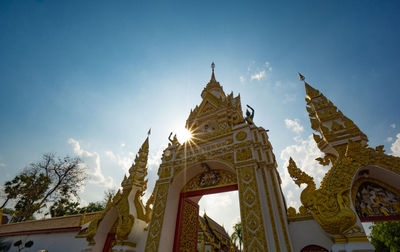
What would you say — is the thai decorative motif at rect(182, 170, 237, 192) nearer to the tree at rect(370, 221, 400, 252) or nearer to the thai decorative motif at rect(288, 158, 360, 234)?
the thai decorative motif at rect(288, 158, 360, 234)

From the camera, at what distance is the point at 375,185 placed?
4.86 metres

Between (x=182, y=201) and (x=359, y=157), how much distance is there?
20.8 ft

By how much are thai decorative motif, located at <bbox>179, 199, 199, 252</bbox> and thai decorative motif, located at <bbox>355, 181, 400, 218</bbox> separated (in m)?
5.78

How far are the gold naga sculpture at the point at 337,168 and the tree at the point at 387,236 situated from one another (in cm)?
2080

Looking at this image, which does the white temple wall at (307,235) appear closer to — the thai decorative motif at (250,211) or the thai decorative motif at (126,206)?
the thai decorative motif at (250,211)

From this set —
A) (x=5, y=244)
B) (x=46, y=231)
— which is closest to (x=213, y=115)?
(x=46, y=231)

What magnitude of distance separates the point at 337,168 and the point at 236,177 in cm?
318

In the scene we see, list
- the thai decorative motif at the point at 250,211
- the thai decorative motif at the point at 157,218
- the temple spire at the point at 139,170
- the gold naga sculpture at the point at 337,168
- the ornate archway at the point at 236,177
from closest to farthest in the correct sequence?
1. the gold naga sculpture at the point at 337,168
2. the thai decorative motif at the point at 250,211
3. the ornate archway at the point at 236,177
4. the thai decorative motif at the point at 157,218
5. the temple spire at the point at 139,170

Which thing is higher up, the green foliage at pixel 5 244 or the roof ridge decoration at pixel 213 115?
the roof ridge decoration at pixel 213 115

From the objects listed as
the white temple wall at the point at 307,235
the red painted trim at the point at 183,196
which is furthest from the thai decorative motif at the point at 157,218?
the white temple wall at the point at 307,235

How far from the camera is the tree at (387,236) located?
1714 cm

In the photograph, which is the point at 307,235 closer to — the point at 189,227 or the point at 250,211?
the point at 250,211

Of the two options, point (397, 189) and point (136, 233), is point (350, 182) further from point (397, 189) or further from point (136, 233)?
point (136, 233)

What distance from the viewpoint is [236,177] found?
688cm
